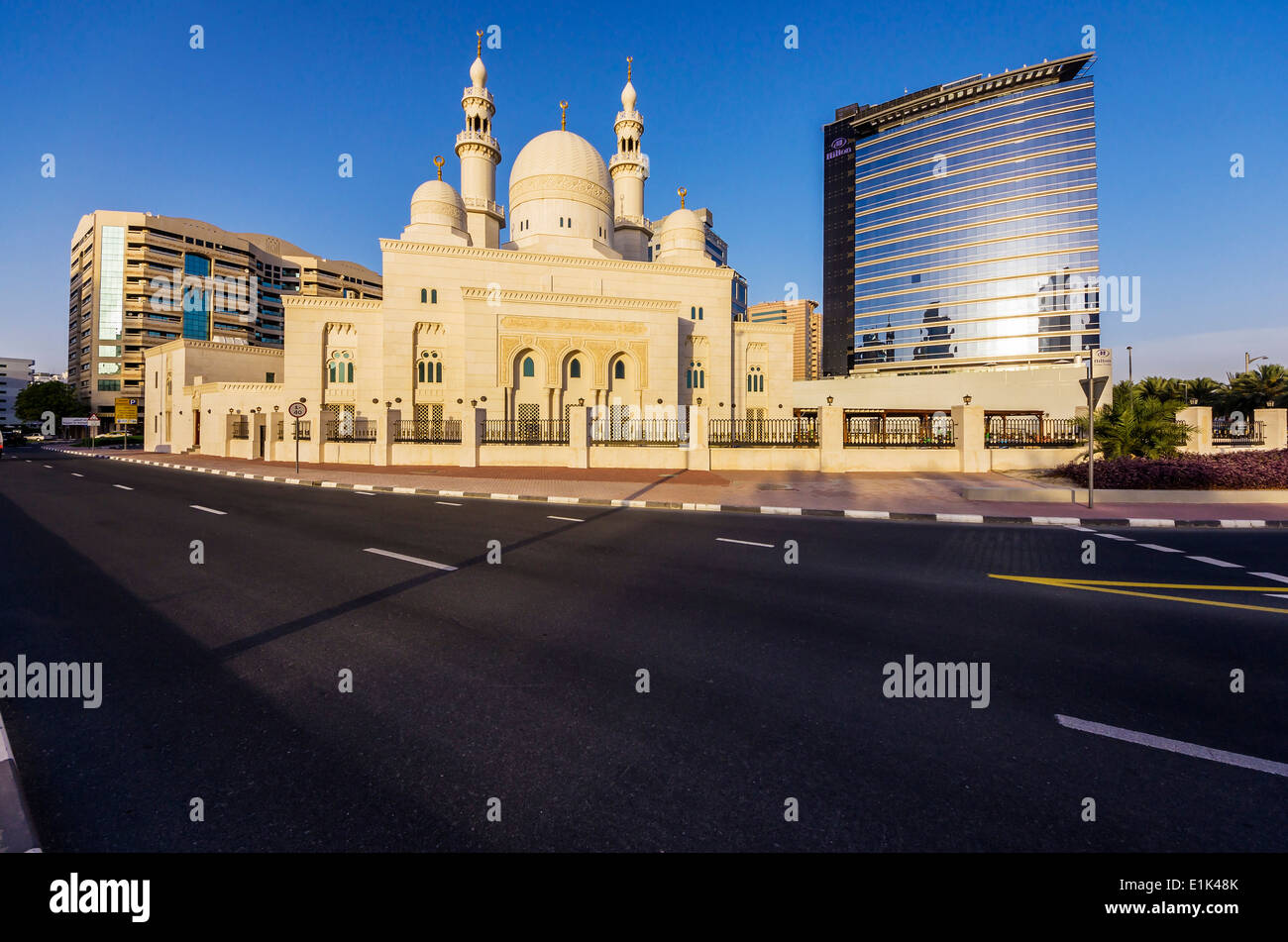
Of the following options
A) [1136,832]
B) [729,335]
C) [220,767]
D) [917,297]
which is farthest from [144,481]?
[917,297]

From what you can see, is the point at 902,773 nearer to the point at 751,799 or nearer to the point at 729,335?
the point at 751,799

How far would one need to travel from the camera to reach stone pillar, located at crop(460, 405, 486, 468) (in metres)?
21.5

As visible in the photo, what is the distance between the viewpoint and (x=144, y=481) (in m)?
18.5

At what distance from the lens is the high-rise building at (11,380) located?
12281 centimetres

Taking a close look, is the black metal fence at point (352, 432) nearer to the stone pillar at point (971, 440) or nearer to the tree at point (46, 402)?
the stone pillar at point (971, 440)

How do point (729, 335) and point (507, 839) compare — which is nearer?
point (507, 839)

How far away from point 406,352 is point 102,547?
97.8 ft

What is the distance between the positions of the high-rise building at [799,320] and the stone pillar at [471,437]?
438 feet

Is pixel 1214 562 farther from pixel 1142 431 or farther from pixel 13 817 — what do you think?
pixel 1142 431

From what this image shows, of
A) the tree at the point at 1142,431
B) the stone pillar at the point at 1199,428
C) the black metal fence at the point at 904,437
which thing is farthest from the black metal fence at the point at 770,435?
the stone pillar at the point at 1199,428

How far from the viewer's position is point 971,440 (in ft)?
61.9
